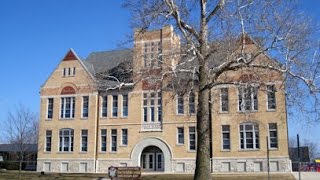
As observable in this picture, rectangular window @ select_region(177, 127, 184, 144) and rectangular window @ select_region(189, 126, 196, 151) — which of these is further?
rectangular window @ select_region(177, 127, 184, 144)

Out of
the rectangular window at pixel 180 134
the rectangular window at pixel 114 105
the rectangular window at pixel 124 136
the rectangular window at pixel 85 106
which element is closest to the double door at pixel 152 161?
the rectangular window at pixel 124 136

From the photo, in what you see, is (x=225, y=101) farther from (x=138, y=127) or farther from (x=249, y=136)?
(x=138, y=127)

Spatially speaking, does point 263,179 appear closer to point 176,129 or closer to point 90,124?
point 176,129

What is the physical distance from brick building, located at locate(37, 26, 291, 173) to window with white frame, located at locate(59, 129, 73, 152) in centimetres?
11

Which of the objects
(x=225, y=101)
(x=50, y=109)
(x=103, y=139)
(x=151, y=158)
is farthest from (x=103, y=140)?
(x=225, y=101)

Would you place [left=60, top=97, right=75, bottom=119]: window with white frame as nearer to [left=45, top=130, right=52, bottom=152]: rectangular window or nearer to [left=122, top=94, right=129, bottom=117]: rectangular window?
[left=45, top=130, right=52, bottom=152]: rectangular window

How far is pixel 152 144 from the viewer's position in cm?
4409

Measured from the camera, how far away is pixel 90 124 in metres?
46.9

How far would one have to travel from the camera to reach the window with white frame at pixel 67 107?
48250 millimetres

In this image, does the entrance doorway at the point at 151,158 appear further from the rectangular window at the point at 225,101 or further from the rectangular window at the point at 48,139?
the rectangular window at the point at 48,139

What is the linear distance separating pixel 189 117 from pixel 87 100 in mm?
12694

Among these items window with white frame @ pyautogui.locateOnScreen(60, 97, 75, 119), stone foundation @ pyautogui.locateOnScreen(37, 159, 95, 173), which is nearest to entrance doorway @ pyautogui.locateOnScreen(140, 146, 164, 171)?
stone foundation @ pyautogui.locateOnScreen(37, 159, 95, 173)

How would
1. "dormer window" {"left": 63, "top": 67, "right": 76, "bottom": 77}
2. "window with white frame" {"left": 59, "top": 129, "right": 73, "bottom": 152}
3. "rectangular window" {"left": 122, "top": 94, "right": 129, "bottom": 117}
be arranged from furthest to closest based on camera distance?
"dormer window" {"left": 63, "top": 67, "right": 76, "bottom": 77}
"window with white frame" {"left": 59, "top": 129, "right": 73, "bottom": 152}
"rectangular window" {"left": 122, "top": 94, "right": 129, "bottom": 117}

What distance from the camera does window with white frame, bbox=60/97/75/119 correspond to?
4825cm
